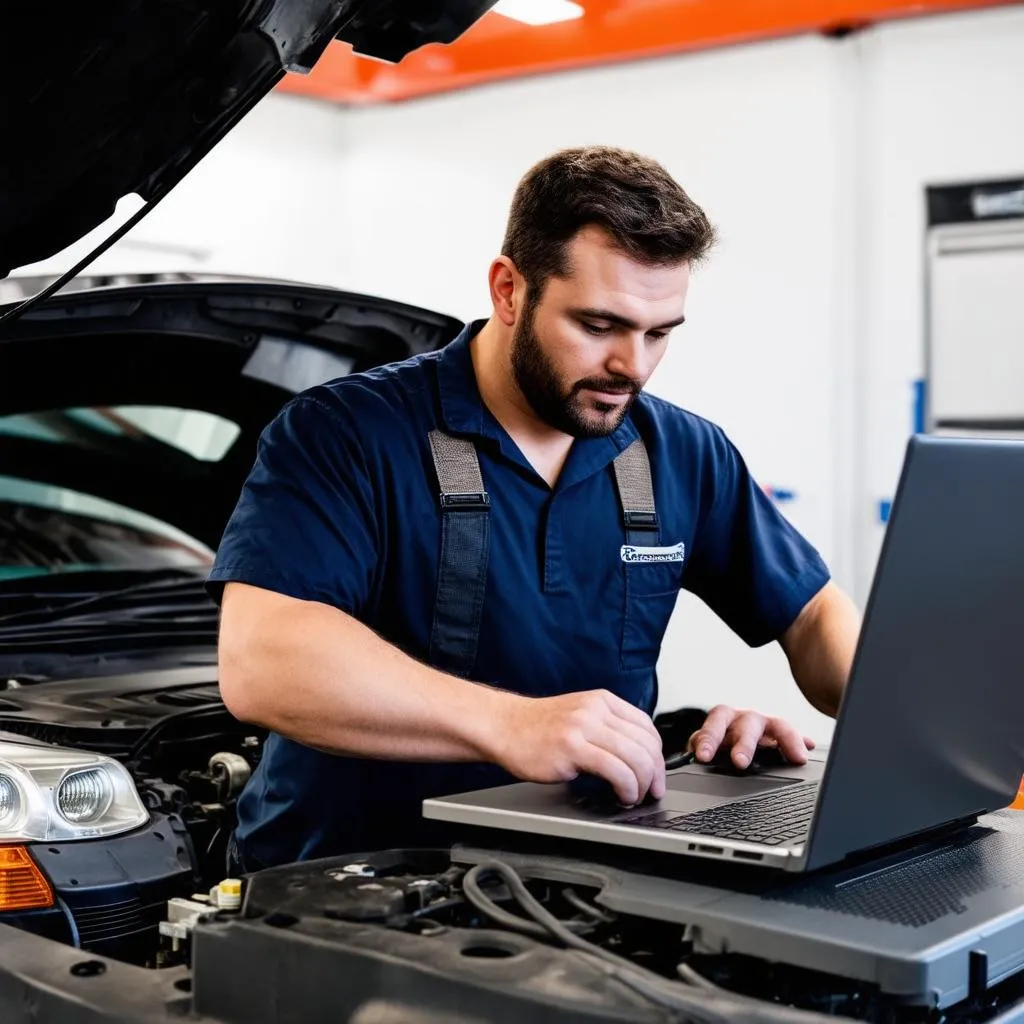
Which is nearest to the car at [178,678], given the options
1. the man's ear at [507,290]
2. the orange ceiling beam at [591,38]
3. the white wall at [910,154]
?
the man's ear at [507,290]

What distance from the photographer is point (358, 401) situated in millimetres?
1720

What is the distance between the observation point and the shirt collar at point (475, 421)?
1.74 meters

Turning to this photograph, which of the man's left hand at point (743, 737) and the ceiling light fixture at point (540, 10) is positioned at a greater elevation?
the ceiling light fixture at point (540, 10)

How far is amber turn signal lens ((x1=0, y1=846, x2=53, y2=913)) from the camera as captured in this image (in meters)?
1.61

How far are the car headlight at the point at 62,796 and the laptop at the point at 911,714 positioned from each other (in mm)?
672

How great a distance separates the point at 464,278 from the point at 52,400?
3676 millimetres

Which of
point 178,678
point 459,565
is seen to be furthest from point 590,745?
point 178,678

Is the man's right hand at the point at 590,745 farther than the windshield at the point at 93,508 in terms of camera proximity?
No

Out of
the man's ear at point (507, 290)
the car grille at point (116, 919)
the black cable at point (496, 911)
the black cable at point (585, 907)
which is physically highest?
the man's ear at point (507, 290)

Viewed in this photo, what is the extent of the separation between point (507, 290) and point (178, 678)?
1019 millimetres

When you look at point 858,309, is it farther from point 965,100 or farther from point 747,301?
point 965,100

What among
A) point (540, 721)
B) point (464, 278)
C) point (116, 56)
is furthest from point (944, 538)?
point (464, 278)

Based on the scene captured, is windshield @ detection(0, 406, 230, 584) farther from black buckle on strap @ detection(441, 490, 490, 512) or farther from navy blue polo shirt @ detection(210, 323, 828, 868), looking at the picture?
black buckle on strap @ detection(441, 490, 490, 512)

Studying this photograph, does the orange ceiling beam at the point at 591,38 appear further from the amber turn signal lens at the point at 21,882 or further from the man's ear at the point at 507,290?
the amber turn signal lens at the point at 21,882
